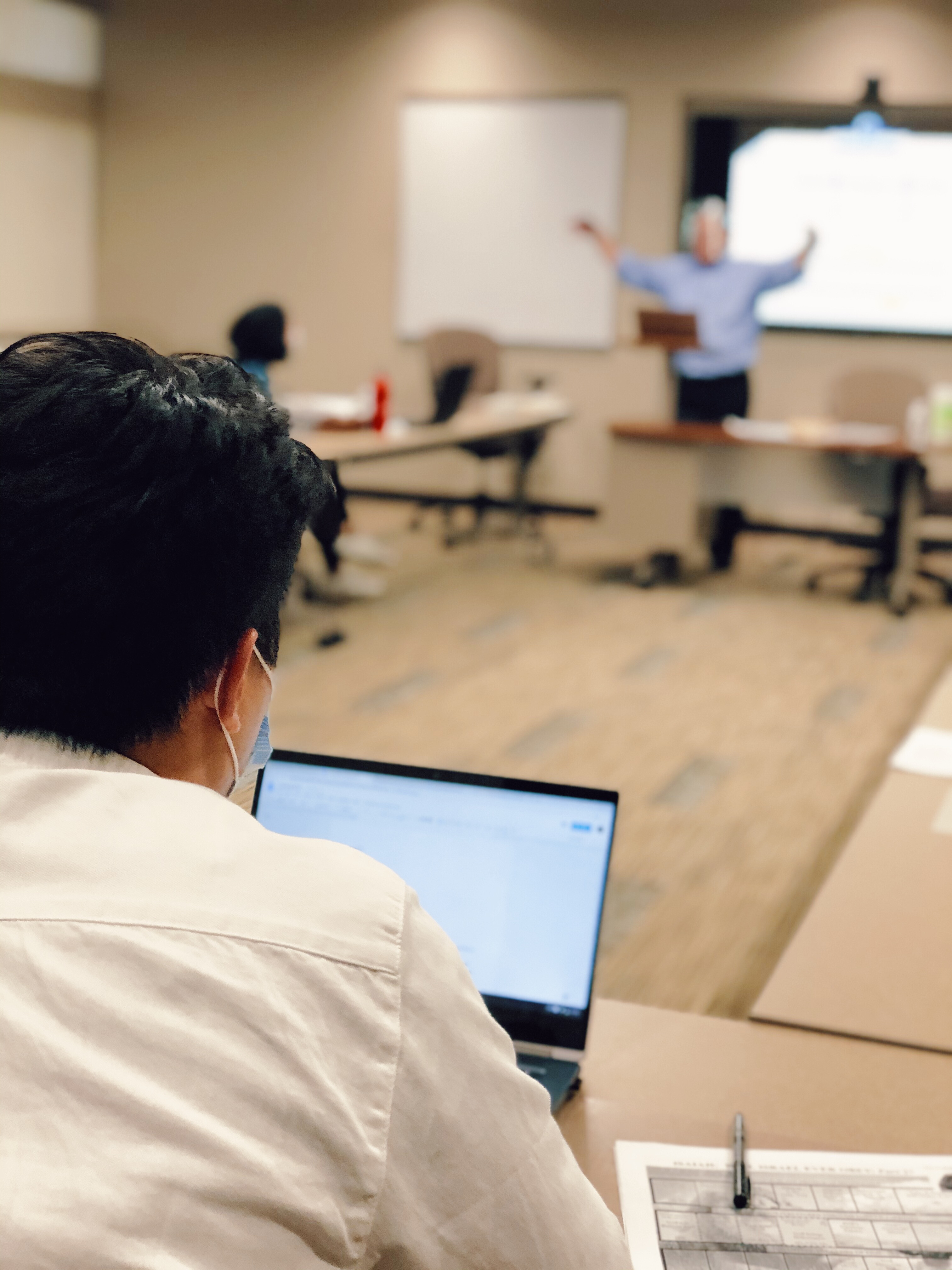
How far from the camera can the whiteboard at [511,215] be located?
784 cm

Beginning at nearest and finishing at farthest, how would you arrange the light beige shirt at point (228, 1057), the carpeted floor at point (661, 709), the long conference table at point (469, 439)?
the light beige shirt at point (228, 1057)
the carpeted floor at point (661, 709)
the long conference table at point (469, 439)

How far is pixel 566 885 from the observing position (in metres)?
1.12

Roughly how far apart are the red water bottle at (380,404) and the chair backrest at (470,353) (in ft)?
5.01

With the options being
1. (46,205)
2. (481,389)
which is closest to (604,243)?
(481,389)

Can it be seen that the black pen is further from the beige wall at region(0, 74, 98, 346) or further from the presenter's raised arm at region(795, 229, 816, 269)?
the beige wall at region(0, 74, 98, 346)

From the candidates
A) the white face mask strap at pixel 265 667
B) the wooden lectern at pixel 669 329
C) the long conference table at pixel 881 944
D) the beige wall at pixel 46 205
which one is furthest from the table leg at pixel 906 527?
the white face mask strap at pixel 265 667

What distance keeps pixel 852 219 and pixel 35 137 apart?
4.92 m

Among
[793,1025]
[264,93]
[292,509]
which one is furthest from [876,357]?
[292,509]

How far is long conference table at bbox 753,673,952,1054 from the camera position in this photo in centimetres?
133

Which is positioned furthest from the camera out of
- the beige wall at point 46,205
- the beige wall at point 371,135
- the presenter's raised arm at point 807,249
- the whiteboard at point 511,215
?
the beige wall at point 46,205

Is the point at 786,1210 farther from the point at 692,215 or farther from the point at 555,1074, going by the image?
the point at 692,215

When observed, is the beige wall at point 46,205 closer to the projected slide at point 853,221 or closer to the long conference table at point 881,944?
the projected slide at point 853,221

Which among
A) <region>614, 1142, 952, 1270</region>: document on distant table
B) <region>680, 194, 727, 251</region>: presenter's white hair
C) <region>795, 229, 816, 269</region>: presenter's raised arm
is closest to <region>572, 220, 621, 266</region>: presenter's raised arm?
<region>680, 194, 727, 251</region>: presenter's white hair

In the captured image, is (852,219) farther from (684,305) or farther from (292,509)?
(292,509)
